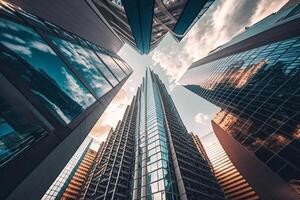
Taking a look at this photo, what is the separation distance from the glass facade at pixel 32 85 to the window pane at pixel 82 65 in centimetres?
13

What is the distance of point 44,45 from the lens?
6.75 metres

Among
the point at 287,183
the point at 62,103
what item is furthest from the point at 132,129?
the point at 62,103

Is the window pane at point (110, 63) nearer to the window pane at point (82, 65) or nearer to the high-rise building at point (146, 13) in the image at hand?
the window pane at point (82, 65)

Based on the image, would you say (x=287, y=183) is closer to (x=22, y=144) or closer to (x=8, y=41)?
(x=22, y=144)

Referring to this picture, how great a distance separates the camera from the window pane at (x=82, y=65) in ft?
27.2

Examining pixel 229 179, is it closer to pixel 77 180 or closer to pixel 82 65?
pixel 77 180

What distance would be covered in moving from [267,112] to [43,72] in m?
25.9

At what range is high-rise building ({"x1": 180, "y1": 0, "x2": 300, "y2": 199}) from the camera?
17.8 meters

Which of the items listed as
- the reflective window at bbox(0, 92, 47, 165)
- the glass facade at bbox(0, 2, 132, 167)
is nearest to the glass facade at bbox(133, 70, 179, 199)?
the glass facade at bbox(0, 2, 132, 167)

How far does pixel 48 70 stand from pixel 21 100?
1.91 metres

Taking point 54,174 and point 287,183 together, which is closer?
point 54,174

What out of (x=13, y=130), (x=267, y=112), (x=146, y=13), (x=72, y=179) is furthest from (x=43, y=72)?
(x=72, y=179)

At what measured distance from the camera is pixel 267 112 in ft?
73.2

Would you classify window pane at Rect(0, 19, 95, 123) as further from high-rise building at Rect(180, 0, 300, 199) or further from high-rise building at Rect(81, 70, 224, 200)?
high-rise building at Rect(180, 0, 300, 199)
